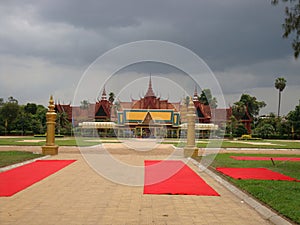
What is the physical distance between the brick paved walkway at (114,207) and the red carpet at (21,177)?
367 millimetres

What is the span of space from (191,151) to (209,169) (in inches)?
202

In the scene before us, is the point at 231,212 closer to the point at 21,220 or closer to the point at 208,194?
the point at 208,194

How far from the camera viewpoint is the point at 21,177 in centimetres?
1041

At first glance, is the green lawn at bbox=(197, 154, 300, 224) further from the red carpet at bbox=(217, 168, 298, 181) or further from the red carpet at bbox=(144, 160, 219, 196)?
the red carpet at bbox=(144, 160, 219, 196)

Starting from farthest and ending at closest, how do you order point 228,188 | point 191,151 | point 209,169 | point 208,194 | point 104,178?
1. point 191,151
2. point 209,169
3. point 104,178
4. point 228,188
5. point 208,194

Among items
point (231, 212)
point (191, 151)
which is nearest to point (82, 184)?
point (231, 212)

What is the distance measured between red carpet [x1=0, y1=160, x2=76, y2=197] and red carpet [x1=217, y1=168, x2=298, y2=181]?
5721 mm

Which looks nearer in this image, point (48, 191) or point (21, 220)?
point (21, 220)

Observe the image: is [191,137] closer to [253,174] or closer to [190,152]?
[190,152]

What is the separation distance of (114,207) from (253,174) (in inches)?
234

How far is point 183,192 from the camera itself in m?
8.20

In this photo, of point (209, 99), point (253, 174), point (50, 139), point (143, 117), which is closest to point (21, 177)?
point (253, 174)

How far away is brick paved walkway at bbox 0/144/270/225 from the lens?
5730 millimetres

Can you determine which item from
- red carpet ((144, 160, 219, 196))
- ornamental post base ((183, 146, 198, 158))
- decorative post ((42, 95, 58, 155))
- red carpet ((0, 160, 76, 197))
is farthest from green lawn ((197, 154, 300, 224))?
decorative post ((42, 95, 58, 155))
